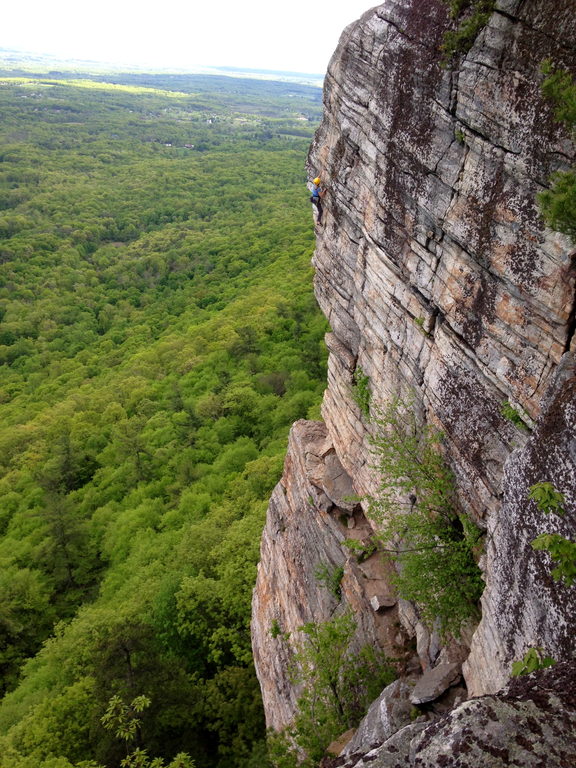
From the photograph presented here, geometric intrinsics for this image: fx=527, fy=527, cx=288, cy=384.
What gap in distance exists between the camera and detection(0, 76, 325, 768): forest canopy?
835 inches

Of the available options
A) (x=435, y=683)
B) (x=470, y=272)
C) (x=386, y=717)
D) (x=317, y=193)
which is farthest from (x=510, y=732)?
(x=317, y=193)

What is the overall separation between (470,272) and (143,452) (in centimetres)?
3887

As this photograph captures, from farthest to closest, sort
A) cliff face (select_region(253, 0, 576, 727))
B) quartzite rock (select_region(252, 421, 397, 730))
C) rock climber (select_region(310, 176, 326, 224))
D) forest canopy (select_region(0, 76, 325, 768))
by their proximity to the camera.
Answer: forest canopy (select_region(0, 76, 325, 768)) → rock climber (select_region(310, 176, 326, 224)) → quartzite rock (select_region(252, 421, 397, 730)) → cliff face (select_region(253, 0, 576, 727))

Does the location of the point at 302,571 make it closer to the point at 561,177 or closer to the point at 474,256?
→ the point at 474,256

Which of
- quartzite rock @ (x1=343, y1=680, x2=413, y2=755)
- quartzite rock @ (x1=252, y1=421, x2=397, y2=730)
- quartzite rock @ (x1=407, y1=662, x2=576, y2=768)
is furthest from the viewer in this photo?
quartzite rock @ (x1=252, y1=421, x2=397, y2=730)

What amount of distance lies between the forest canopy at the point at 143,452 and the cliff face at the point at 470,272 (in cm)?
1095

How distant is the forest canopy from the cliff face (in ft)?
35.9

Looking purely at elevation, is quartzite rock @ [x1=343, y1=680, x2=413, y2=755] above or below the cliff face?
below

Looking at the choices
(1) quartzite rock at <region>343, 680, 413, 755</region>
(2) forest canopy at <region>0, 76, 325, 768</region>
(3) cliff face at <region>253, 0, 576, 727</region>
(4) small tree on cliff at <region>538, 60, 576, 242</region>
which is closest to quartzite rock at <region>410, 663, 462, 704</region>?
(1) quartzite rock at <region>343, 680, 413, 755</region>

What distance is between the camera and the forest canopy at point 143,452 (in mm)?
21203

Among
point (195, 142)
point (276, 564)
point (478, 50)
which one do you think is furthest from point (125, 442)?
point (195, 142)

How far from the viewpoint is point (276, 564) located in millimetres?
19062

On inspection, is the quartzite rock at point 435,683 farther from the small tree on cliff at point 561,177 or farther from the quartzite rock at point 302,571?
the small tree on cliff at point 561,177

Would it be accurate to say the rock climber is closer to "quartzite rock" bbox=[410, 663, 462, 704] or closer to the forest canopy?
"quartzite rock" bbox=[410, 663, 462, 704]
